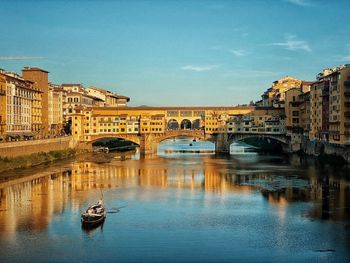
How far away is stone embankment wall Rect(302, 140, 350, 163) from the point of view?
38.1 meters

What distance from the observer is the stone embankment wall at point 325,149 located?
38094 millimetres

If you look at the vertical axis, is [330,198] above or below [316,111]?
below

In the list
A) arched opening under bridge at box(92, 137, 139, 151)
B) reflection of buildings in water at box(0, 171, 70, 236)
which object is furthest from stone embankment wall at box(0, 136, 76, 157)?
arched opening under bridge at box(92, 137, 139, 151)

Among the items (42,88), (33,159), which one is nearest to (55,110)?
(42,88)

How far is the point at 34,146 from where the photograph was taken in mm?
41312

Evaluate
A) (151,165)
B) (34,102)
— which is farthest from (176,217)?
(34,102)

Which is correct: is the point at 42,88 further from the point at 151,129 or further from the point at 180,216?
the point at 180,216

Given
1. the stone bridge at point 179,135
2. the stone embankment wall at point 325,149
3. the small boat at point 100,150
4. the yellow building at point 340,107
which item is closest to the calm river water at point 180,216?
the stone embankment wall at point 325,149

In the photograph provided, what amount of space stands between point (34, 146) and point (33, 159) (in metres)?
1.87

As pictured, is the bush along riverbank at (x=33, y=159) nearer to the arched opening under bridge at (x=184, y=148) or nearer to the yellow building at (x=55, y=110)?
the yellow building at (x=55, y=110)

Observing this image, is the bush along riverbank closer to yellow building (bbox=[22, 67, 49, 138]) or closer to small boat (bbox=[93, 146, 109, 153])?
yellow building (bbox=[22, 67, 49, 138])

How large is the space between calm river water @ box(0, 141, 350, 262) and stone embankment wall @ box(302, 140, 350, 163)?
2174 millimetres

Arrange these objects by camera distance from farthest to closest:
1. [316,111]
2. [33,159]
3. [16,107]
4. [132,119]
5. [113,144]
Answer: [113,144]
[132,119]
[316,111]
[16,107]
[33,159]

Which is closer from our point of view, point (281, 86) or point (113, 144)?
point (113, 144)
